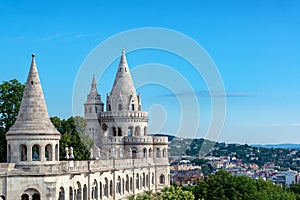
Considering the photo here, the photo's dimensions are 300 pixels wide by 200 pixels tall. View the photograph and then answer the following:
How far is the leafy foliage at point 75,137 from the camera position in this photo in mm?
75600

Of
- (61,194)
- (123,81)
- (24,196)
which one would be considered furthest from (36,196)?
(123,81)

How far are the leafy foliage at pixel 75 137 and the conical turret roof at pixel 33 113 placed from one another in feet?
69.5

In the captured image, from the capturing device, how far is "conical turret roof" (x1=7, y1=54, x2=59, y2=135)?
51750 millimetres

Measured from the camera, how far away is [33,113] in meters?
52.3

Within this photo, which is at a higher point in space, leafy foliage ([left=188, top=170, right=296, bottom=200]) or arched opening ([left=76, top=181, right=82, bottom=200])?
arched opening ([left=76, top=181, right=82, bottom=200])

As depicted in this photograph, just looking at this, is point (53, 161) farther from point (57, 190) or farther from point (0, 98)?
point (0, 98)

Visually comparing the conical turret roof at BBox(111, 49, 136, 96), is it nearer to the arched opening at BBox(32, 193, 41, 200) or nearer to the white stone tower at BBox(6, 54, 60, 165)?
the white stone tower at BBox(6, 54, 60, 165)

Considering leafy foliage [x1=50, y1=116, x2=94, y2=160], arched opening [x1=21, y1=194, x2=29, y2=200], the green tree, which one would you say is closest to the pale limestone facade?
A: arched opening [x1=21, y1=194, x2=29, y2=200]

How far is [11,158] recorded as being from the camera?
51531 mm

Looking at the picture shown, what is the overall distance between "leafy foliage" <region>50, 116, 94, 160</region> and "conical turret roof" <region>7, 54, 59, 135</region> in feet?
69.5

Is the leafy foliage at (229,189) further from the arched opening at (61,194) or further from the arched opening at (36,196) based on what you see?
the arched opening at (36,196)

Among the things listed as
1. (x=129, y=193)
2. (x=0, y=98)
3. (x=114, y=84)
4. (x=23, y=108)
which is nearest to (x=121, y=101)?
(x=114, y=84)

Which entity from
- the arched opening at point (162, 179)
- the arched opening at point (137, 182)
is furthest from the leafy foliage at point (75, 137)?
the arched opening at point (162, 179)

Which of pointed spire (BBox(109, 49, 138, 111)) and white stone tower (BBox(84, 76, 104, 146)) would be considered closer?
white stone tower (BBox(84, 76, 104, 146))
